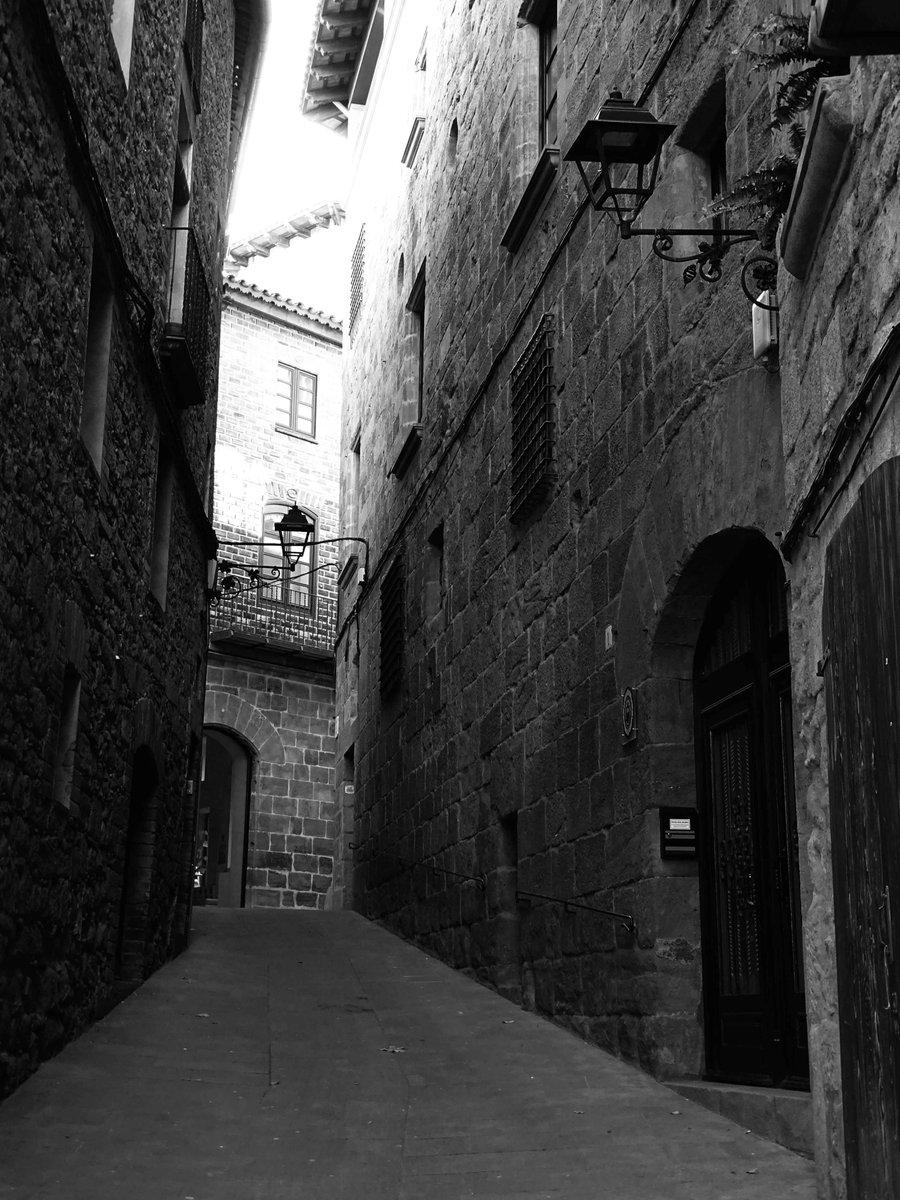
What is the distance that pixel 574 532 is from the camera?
8102 millimetres

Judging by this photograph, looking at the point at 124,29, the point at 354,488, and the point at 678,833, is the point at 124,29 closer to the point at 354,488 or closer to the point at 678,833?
the point at 678,833

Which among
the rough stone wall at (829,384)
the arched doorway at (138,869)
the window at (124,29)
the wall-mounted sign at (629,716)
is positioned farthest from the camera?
the arched doorway at (138,869)

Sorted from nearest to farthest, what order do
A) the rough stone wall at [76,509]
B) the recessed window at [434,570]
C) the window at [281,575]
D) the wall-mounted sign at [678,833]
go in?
the rough stone wall at [76,509] < the wall-mounted sign at [678,833] < the recessed window at [434,570] < the window at [281,575]

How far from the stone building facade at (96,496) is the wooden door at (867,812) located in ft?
12.0

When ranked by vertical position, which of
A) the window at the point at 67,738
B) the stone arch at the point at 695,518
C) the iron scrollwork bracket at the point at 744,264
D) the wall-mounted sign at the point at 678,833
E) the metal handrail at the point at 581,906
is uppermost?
the iron scrollwork bracket at the point at 744,264

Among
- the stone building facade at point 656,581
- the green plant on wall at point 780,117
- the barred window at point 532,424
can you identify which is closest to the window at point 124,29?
the stone building facade at point 656,581

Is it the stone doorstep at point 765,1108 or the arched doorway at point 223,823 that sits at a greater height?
the arched doorway at point 223,823

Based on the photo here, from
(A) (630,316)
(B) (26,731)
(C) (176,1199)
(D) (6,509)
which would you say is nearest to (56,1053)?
(B) (26,731)

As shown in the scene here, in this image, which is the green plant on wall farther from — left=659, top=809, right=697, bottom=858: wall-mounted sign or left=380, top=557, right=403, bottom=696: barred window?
left=380, top=557, right=403, bottom=696: barred window

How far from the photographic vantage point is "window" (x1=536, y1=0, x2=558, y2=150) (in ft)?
31.3

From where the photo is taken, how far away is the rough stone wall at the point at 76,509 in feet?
20.7

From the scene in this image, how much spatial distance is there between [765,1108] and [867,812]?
230 centimetres

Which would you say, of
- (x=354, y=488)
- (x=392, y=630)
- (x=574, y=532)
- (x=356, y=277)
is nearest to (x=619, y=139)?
(x=574, y=532)

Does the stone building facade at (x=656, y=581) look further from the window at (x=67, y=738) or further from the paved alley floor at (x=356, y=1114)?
the window at (x=67, y=738)
